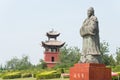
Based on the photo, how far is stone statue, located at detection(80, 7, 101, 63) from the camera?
13.0m

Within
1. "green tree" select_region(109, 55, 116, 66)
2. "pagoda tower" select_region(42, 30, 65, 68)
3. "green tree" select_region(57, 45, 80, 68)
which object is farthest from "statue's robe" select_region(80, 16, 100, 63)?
"pagoda tower" select_region(42, 30, 65, 68)

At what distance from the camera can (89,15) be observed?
13680 millimetres

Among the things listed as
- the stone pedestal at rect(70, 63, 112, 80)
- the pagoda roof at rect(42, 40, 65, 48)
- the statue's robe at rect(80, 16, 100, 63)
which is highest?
the pagoda roof at rect(42, 40, 65, 48)

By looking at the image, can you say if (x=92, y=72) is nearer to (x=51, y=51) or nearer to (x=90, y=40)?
(x=90, y=40)

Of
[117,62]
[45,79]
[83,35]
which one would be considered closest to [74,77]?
[83,35]

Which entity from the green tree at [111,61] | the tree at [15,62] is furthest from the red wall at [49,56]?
the tree at [15,62]

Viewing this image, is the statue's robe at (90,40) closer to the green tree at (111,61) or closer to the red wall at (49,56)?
the green tree at (111,61)

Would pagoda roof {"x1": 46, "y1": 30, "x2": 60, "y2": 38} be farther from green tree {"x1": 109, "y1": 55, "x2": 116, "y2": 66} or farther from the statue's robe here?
the statue's robe

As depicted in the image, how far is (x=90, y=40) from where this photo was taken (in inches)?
523

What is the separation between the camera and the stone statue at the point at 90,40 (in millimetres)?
13023

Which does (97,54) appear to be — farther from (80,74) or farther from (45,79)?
(45,79)

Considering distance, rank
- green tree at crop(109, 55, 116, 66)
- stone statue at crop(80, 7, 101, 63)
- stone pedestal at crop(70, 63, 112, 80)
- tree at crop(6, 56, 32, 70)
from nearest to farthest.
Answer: stone pedestal at crop(70, 63, 112, 80), stone statue at crop(80, 7, 101, 63), green tree at crop(109, 55, 116, 66), tree at crop(6, 56, 32, 70)

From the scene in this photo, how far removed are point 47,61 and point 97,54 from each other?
43053mm

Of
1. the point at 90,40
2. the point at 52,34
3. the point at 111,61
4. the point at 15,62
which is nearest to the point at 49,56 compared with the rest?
the point at 52,34
